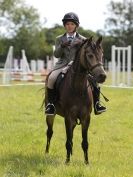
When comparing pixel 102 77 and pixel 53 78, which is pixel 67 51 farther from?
pixel 102 77

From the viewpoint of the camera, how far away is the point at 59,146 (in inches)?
350

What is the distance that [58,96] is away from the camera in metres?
7.69

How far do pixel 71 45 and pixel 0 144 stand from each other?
262 cm

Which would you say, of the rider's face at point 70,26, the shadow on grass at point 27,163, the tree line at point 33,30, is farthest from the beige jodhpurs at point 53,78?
the tree line at point 33,30

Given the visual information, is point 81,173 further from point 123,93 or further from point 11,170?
point 123,93


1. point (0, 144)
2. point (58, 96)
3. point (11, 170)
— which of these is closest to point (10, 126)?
point (0, 144)

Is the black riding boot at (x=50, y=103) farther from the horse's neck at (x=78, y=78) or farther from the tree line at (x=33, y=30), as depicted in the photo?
the tree line at (x=33, y=30)

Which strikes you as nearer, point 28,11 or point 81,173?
point 81,173

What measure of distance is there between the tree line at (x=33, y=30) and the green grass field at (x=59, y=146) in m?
51.2

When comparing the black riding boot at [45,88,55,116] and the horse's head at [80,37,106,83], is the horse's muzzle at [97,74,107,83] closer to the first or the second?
the horse's head at [80,37,106,83]

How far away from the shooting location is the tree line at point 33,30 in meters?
66.4

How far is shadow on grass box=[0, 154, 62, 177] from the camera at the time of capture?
6.66 metres

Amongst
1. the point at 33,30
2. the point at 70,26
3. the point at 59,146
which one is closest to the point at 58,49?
the point at 70,26

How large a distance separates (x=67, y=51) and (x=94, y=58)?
3.83 feet
